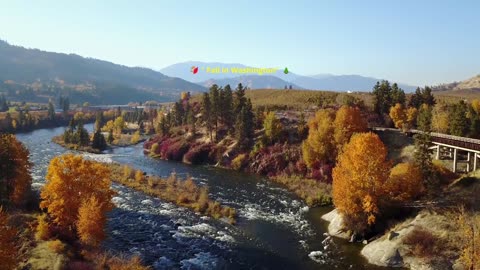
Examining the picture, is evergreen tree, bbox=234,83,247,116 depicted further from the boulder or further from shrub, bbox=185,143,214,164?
the boulder

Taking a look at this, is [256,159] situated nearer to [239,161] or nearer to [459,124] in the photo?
[239,161]

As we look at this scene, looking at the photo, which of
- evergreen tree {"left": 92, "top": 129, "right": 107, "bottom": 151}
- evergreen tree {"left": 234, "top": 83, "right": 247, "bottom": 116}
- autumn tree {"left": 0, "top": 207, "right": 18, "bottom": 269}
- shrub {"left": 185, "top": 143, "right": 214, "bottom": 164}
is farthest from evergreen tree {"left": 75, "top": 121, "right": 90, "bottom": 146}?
autumn tree {"left": 0, "top": 207, "right": 18, "bottom": 269}

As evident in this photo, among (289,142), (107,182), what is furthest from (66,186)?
(289,142)

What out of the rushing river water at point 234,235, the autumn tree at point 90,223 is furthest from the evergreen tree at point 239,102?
the autumn tree at point 90,223

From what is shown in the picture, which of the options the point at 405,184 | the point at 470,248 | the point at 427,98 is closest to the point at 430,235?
the point at 470,248

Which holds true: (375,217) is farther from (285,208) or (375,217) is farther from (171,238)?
(171,238)
